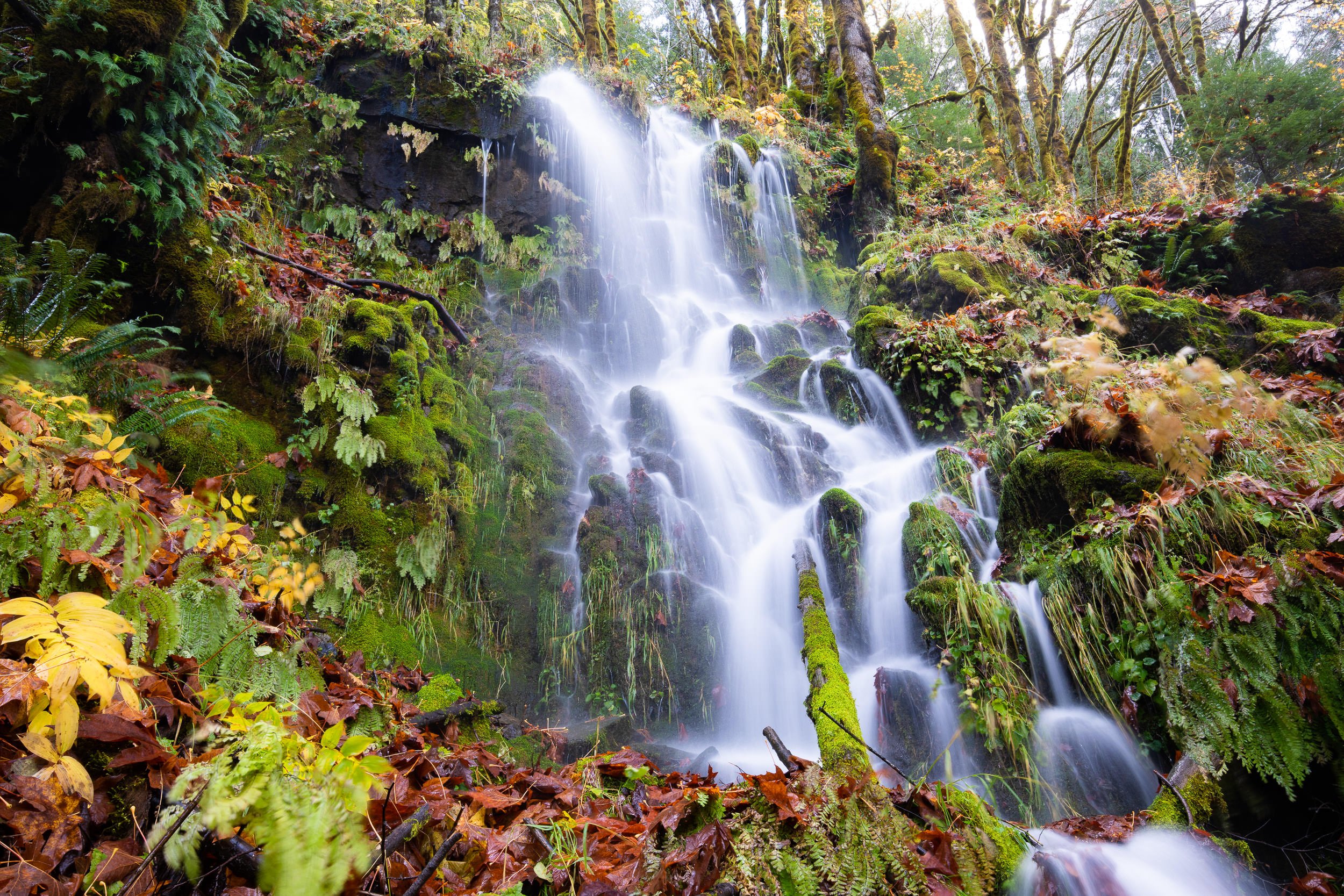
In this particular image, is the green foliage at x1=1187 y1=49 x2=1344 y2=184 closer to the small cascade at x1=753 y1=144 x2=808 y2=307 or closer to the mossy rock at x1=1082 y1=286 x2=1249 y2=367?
the mossy rock at x1=1082 y1=286 x2=1249 y2=367

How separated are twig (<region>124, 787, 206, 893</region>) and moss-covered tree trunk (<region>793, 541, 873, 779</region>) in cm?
193

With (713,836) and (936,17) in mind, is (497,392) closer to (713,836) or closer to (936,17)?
(713,836)

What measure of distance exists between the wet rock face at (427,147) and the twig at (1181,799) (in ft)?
35.8

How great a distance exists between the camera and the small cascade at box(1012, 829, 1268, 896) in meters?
2.03

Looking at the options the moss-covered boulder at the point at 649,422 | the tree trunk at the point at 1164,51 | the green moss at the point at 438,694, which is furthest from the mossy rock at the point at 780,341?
the green moss at the point at 438,694

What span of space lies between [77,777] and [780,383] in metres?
8.61

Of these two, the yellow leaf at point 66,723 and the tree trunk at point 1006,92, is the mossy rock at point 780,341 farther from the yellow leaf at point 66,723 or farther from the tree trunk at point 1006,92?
the yellow leaf at point 66,723

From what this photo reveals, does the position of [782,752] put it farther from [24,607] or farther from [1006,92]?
[1006,92]

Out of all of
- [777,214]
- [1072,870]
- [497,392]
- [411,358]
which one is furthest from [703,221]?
[1072,870]

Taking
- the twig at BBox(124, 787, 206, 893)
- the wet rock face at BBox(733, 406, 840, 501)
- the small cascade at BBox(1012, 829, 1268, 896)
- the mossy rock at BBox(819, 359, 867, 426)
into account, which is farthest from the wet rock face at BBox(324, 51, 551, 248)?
the small cascade at BBox(1012, 829, 1268, 896)

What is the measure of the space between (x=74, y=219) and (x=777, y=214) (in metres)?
A: 12.1

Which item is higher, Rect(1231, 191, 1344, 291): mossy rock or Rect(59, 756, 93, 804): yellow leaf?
Rect(1231, 191, 1344, 291): mossy rock

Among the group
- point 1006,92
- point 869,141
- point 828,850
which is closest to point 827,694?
point 828,850

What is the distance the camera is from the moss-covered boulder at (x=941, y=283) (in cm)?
860
